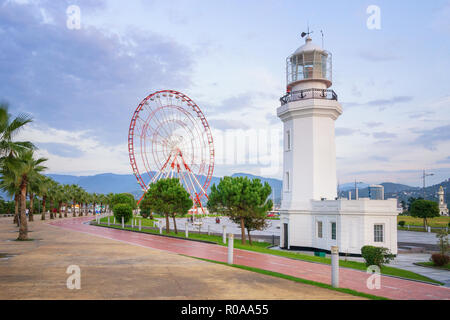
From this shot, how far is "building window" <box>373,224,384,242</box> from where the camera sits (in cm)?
2477

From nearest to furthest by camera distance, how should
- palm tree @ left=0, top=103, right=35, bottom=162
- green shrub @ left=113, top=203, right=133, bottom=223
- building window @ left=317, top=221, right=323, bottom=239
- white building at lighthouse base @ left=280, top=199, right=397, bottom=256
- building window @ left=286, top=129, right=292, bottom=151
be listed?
palm tree @ left=0, top=103, right=35, bottom=162 < white building at lighthouse base @ left=280, top=199, right=397, bottom=256 < building window @ left=317, top=221, right=323, bottom=239 < building window @ left=286, top=129, right=292, bottom=151 < green shrub @ left=113, top=203, right=133, bottom=223

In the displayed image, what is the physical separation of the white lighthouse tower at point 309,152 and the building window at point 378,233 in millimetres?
2675

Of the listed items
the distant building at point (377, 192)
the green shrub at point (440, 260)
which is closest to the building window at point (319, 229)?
the distant building at point (377, 192)

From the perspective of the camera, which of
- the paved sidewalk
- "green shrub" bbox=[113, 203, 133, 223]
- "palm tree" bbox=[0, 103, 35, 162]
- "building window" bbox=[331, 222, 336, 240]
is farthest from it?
"green shrub" bbox=[113, 203, 133, 223]

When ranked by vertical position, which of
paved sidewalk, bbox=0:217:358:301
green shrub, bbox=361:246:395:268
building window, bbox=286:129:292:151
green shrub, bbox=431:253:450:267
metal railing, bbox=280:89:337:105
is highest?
metal railing, bbox=280:89:337:105

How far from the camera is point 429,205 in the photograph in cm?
4753

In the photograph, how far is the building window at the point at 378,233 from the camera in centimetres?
2477

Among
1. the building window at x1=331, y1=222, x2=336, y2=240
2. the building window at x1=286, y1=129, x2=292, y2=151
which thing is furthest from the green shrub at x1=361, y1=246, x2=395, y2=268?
the building window at x1=286, y1=129, x2=292, y2=151

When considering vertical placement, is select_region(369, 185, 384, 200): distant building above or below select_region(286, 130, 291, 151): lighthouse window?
below

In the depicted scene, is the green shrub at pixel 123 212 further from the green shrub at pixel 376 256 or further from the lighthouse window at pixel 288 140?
the green shrub at pixel 376 256

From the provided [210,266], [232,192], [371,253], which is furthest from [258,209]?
[210,266]

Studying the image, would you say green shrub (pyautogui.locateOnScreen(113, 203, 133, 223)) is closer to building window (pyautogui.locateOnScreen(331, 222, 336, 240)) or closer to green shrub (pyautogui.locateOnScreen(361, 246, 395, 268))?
building window (pyautogui.locateOnScreen(331, 222, 336, 240))

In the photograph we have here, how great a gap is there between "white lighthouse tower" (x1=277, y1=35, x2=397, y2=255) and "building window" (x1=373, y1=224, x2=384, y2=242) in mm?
2675

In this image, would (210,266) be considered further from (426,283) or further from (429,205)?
(429,205)
